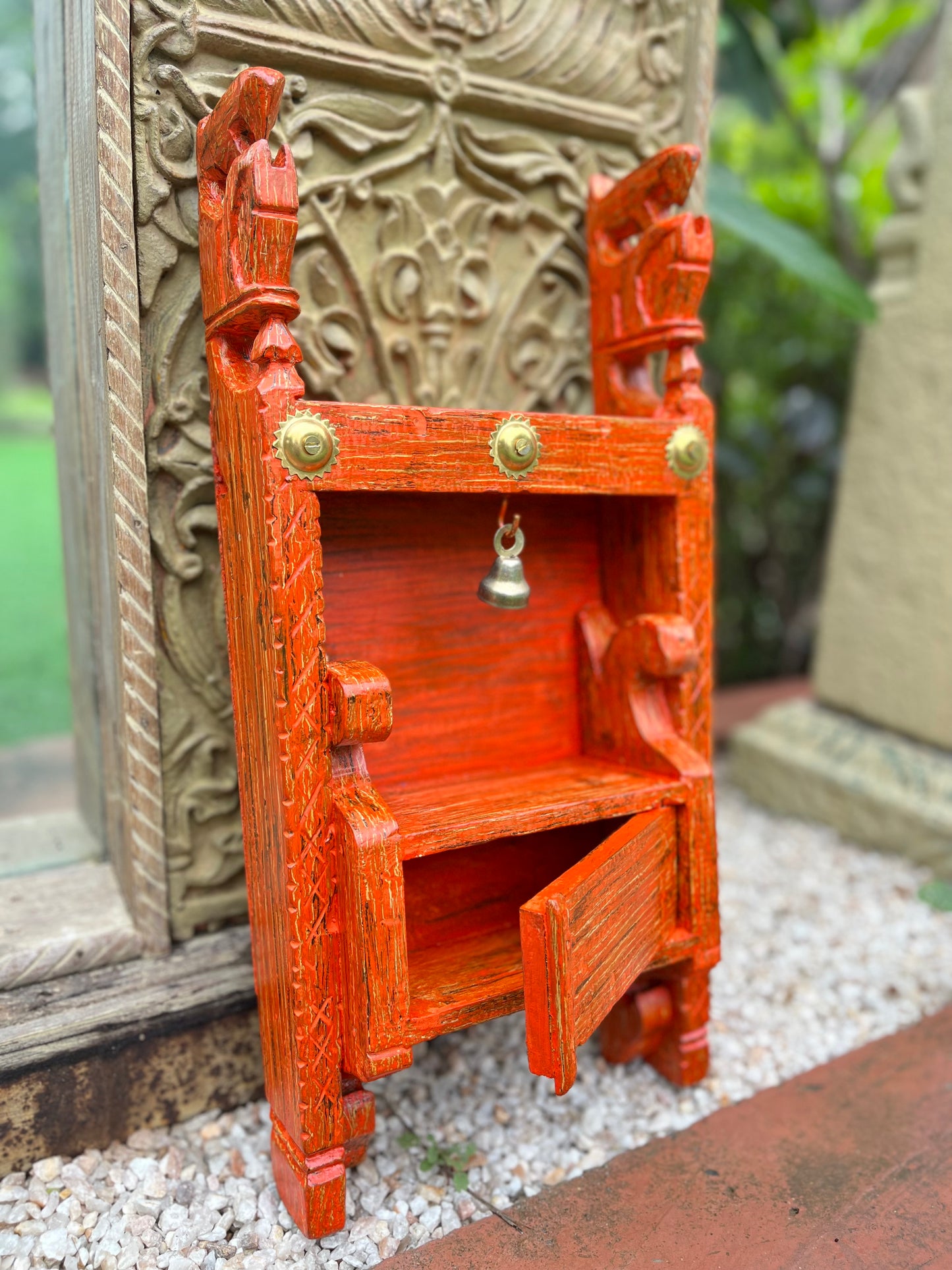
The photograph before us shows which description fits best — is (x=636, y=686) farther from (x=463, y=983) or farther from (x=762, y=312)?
(x=762, y=312)

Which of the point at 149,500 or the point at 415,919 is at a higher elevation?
the point at 149,500

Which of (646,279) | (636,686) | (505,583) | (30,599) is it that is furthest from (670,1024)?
(30,599)

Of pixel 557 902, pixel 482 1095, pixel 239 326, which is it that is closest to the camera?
pixel 557 902

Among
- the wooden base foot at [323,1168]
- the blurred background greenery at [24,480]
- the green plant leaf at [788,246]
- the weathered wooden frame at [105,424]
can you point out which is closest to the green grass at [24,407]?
the blurred background greenery at [24,480]

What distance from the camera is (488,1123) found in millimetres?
1681

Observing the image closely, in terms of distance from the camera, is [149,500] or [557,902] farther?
[149,500]

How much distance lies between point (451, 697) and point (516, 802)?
0.86 ft

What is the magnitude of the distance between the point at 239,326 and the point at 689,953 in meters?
1.26

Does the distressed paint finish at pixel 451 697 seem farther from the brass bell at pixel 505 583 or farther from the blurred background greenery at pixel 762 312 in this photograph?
the blurred background greenery at pixel 762 312

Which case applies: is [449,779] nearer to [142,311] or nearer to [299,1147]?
[299,1147]

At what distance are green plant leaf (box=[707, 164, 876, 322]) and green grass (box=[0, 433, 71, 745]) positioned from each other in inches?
101

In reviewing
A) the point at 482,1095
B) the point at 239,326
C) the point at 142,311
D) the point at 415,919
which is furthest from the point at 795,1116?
the point at 142,311

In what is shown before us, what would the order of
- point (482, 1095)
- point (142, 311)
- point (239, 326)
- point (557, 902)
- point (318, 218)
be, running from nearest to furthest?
point (557, 902), point (239, 326), point (142, 311), point (318, 218), point (482, 1095)

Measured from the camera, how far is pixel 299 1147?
4.42 feet
